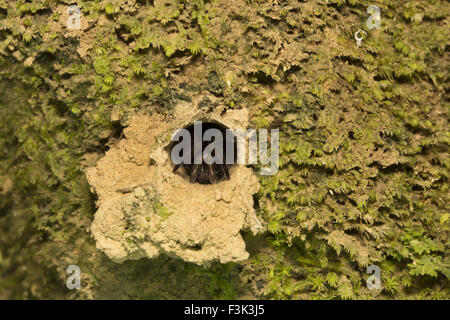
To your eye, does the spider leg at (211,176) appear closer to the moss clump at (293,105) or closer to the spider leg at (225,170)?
the spider leg at (225,170)

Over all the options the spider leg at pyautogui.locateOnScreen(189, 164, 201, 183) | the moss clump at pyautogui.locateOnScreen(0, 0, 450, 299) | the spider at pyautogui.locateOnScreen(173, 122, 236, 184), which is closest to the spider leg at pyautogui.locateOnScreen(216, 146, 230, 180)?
the spider at pyautogui.locateOnScreen(173, 122, 236, 184)

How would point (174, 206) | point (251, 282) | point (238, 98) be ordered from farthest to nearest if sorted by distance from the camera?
point (251, 282)
point (238, 98)
point (174, 206)

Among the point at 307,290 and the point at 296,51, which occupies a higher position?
the point at 296,51

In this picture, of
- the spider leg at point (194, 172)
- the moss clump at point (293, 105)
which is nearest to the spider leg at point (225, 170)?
the spider leg at point (194, 172)

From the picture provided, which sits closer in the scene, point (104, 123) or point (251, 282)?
point (104, 123)

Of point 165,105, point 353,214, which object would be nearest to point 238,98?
point 165,105

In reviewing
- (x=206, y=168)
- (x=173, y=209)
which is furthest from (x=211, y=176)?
(x=173, y=209)

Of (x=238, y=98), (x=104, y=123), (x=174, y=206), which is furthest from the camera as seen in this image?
(x=104, y=123)

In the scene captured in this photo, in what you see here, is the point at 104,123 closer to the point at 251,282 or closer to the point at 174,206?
the point at 174,206
